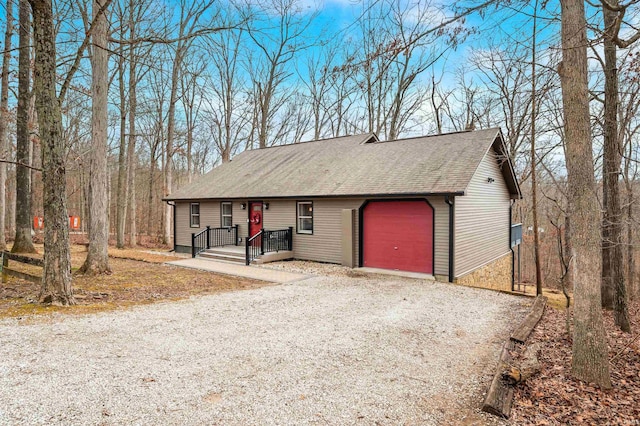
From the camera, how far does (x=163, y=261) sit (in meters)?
13.5

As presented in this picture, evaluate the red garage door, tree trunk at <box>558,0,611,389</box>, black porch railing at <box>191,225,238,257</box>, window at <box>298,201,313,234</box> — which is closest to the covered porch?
black porch railing at <box>191,225,238,257</box>

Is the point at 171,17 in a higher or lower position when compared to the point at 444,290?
higher

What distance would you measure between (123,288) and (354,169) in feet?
27.8

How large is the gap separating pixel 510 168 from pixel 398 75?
11.8 meters

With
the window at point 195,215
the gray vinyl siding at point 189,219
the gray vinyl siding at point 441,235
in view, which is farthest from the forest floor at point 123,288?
the gray vinyl siding at point 441,235

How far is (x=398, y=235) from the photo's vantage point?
11422 millimetres

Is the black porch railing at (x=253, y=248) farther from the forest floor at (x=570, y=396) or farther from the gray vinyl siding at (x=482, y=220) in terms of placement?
the forest floor at (x=570, y=396)

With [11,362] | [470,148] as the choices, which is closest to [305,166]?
[470,148]

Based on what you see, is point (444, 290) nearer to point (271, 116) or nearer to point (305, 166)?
point (305, 166)

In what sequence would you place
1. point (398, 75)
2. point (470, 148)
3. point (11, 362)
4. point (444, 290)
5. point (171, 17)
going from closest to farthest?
point (11, 362), point (444, 290), point (470, 148), point (171, 17), point (398, 75)

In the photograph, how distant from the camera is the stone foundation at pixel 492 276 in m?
11.6

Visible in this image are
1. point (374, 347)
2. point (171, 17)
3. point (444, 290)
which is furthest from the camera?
point (171, 17)

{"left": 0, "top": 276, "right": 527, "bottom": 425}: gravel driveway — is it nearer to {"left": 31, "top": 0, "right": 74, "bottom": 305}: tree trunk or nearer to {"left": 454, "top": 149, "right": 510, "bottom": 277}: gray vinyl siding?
{"left": 31, "top": 0, "right": 74, "bottom": 305}: tree trunk

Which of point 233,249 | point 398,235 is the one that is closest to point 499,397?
point 398,235
